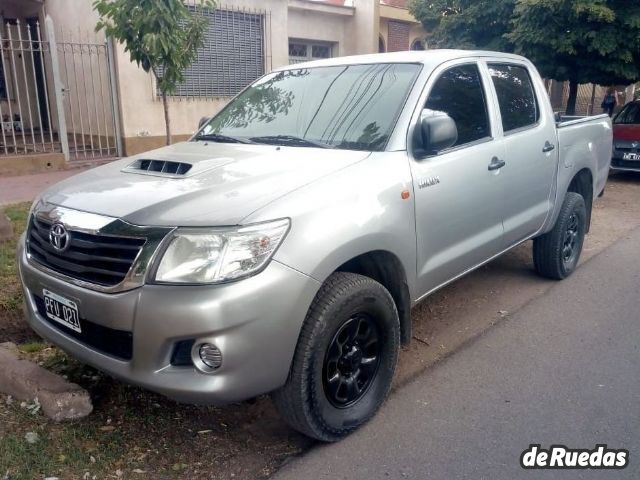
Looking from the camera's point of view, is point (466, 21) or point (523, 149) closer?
point (523, 149)

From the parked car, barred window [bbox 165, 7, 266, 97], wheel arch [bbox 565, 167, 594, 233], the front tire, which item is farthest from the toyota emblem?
the parked car

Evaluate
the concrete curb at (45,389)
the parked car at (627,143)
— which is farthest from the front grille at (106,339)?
the parked car at (627,143)

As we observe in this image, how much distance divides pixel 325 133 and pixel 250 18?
971cm

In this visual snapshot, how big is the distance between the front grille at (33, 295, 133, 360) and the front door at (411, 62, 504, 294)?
163 cm

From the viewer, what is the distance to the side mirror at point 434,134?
10.5 ft

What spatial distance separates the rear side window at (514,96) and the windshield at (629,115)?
6.96 metres

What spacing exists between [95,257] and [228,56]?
1032 centimetres

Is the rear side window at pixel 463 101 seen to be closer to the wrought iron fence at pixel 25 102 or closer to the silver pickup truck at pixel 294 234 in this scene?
the silver pickup truck at pixel 294 234

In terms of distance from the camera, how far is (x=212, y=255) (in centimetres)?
239

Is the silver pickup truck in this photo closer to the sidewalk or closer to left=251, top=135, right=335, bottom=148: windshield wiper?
left=251, top=135, right=335, bottom=148: windshield wiper

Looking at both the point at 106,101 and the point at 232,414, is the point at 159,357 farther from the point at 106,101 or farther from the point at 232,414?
the point at 106,101

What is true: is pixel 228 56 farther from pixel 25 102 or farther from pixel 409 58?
pixel 409 58

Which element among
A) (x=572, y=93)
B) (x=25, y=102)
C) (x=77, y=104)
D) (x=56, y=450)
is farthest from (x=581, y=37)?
(x=25, y=102)

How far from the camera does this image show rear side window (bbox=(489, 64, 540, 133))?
4.34 metres
